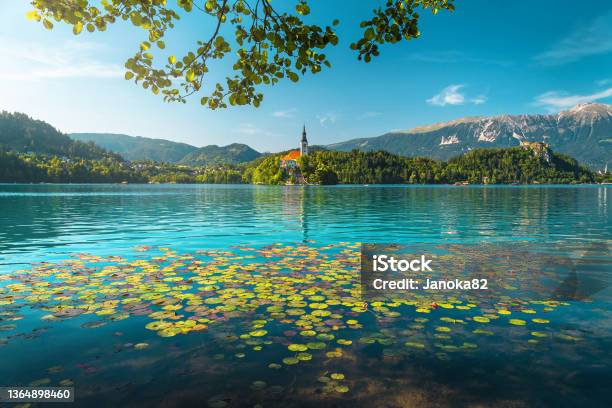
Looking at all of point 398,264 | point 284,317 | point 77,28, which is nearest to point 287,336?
point 284,317

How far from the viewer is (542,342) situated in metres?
9.38

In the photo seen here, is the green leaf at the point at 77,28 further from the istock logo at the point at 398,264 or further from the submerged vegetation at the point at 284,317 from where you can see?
the istock logo at the point at 398,264

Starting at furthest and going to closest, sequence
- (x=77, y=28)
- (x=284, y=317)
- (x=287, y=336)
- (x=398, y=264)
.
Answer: (x=398, y=264), (x=284, y=317), (x=287, y=336), (x=77, y=28)

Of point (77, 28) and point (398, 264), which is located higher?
point (77, 28)

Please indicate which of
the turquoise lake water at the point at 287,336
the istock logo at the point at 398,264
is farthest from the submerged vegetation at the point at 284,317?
the istock logo at the point at 398,264

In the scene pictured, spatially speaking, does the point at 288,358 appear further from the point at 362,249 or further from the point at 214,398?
the point at 362,249

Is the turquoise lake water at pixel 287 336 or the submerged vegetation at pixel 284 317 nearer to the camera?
the turquoise lake water at pixel 287 336

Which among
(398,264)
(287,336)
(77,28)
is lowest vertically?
(398,264)

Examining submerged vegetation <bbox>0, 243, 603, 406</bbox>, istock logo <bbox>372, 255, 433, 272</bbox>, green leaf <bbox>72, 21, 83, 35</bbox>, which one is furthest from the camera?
istock logo <bbox>372, 255, 433, 272</bbox>

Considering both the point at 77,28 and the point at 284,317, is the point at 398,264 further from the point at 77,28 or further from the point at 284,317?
the point at 77,28

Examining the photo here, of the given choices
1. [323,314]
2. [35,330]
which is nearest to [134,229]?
[35,330]

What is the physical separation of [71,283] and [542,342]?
55.8 feet

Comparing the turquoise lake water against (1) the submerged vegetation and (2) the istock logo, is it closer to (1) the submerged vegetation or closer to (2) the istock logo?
(1) the submerged vegetation

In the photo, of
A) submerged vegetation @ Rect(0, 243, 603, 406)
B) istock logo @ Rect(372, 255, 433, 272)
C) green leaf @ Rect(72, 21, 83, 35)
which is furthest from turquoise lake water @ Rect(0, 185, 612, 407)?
green leaf @ Rect(72, 21, 83, 35)
